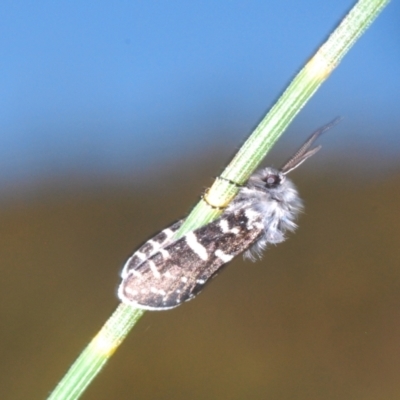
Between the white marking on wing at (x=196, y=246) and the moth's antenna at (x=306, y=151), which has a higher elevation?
the moth's antenna at (x=306, y=151)

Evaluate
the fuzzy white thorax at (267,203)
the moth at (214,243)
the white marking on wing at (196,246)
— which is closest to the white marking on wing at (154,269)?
the moth at (214,243)

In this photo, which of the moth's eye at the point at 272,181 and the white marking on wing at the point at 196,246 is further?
the moth's eye at the point at 272,181

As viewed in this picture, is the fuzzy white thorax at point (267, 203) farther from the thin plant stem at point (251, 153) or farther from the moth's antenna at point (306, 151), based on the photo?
the thin plant stem at point (251, 153)

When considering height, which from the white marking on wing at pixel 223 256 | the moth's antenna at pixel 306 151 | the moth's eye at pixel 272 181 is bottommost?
the white marking on wing at pixel 223 256

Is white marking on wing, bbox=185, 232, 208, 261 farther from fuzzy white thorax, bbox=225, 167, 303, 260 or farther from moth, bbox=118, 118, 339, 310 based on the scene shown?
fuzzy white thorax, bbox=225, 167, 303, 260

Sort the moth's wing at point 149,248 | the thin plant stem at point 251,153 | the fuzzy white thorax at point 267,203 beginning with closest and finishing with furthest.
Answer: the thin plant stem at point 251,153 → the moth's wing at point 149,248 → the fuzzy white thorax at point 267,203

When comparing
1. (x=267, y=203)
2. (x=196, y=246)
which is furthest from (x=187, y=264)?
(x=267, y=203)

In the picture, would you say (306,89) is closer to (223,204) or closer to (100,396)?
(223,204)

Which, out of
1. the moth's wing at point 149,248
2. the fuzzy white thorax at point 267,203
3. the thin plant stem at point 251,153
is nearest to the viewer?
the thin plant stem at point 251,153
